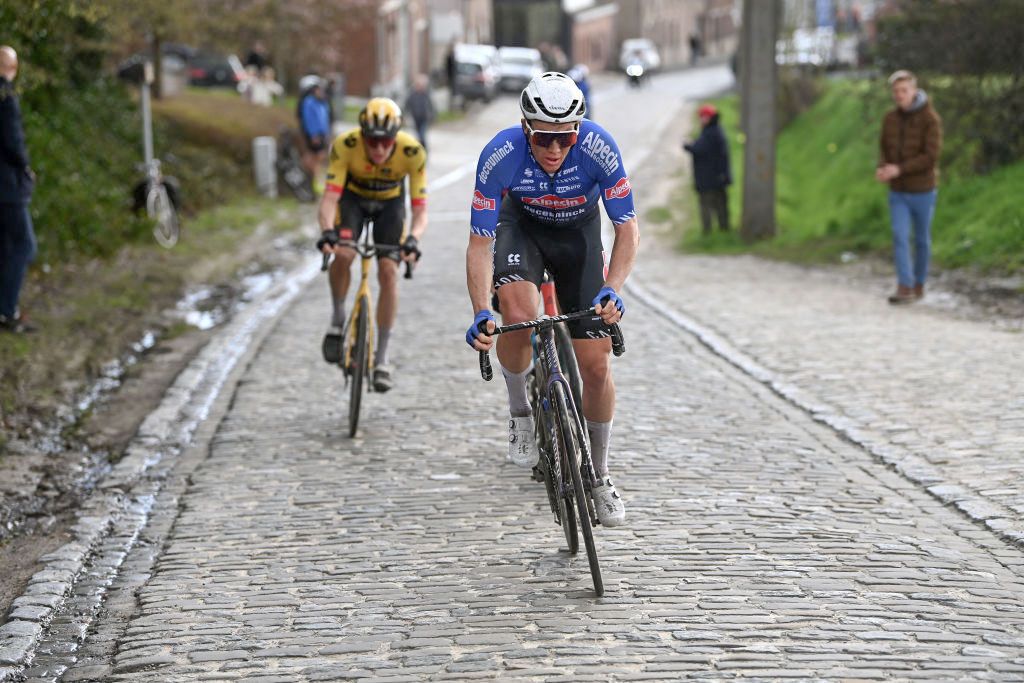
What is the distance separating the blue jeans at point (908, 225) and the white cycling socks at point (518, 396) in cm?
803

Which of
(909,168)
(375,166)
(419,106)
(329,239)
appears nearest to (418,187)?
(375,166)

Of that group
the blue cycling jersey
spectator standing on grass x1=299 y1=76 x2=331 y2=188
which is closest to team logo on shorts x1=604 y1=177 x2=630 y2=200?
the blue cycling jersey

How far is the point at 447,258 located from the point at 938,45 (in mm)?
6584

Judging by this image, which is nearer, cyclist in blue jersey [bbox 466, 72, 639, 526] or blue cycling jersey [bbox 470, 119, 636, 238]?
cyclist in blue jersey [bbox 466, 72, 639, 526]

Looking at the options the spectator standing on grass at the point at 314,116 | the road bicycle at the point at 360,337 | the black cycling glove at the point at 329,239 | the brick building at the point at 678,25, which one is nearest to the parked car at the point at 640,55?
the brick building at the point at 678,25

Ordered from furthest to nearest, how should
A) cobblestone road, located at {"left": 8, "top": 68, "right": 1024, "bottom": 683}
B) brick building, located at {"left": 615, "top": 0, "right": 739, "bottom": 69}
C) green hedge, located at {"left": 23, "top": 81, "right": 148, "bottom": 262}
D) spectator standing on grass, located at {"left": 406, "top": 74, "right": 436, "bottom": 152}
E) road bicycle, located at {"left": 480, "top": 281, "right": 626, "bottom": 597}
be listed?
brick building, located at {"left": 615, "top": 0, "right": 739, "bottom": 69}, spectator standing on grass, located at {"left": 406, "top": 74, "right": 436, "bottom": 152}, green hedge, located at {"left": 23, "top": 81, "right": 148, "bottom": 262}, road bicycle, located at {"left": 480, "top": 281, "right": 626, "bottom": 597}, cobblestone road, located at {"left": 8, "top": 68, "right": 1024, "bottom": 683}

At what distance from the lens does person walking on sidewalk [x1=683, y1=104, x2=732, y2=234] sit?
20391 millimetres

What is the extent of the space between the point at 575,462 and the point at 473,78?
49.1m

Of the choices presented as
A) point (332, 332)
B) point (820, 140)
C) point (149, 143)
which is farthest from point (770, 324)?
point (820, 140)

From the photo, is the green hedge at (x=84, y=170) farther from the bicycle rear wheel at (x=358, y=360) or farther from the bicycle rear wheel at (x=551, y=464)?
the bicycle rear wheel at (x=551, y=464)

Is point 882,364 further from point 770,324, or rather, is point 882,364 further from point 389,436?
point 389,436

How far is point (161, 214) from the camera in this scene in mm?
19797

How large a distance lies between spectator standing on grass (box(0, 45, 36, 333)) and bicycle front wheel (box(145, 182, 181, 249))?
681cm

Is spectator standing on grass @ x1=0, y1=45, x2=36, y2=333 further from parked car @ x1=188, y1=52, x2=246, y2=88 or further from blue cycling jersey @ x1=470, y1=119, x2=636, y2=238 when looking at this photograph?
parked car @ x1=188, y1=52, x2=246, y2=88
